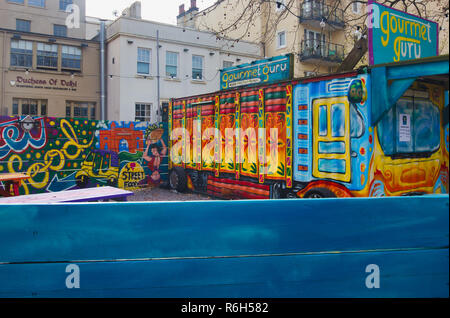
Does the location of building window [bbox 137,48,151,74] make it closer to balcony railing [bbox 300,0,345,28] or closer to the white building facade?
the white building facade

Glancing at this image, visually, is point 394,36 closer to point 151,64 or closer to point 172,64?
point 151,64

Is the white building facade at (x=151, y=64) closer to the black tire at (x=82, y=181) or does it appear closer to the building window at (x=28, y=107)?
the building window at (x=28, y=107)

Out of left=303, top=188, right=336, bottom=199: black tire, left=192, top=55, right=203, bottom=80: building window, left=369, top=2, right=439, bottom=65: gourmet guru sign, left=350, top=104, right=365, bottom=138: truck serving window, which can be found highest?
left=192, top=55, right=203, bottom=80: building window

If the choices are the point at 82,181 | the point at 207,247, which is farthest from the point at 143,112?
the point at 207,247

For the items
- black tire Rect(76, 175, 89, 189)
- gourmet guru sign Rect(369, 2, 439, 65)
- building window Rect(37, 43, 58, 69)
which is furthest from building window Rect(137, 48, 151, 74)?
gourmet guru sign Rect(369, 2, 439, 65)

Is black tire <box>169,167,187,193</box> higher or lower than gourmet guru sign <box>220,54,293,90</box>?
lower

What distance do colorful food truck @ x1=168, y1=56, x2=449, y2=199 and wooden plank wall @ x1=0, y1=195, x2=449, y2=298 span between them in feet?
7.80

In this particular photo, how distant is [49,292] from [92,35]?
77.5ft

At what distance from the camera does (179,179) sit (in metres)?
9.34

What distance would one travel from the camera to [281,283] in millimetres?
1859

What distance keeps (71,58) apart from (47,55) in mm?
1209

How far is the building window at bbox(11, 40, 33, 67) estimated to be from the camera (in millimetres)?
17562

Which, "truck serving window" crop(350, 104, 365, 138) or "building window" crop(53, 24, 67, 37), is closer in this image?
"truck serving window" crop(350, 104, 365, 138)

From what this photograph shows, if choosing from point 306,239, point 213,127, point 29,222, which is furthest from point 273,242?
point 213,127
